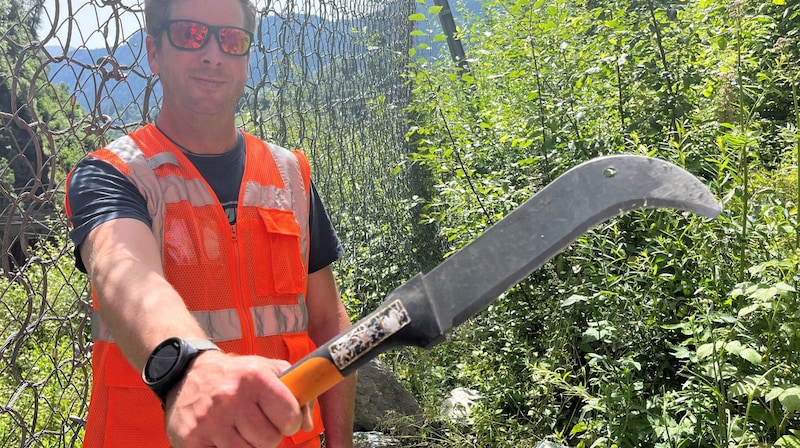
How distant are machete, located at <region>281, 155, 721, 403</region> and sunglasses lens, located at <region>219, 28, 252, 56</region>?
955mm

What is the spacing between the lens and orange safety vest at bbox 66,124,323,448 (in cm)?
143

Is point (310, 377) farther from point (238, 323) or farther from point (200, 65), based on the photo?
point (200, 65)

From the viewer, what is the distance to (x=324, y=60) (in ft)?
13.3

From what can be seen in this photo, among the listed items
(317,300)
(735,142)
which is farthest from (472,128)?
(317,300)

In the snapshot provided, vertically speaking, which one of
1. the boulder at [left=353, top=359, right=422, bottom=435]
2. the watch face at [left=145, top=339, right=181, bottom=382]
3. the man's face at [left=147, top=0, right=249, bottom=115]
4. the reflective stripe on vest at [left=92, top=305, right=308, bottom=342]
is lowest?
the boulder at [left=353, top=359, right=422, bottom=435]

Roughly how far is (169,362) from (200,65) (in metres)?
0.93

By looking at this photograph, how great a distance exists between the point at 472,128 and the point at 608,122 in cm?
123

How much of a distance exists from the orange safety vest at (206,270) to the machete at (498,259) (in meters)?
0.60

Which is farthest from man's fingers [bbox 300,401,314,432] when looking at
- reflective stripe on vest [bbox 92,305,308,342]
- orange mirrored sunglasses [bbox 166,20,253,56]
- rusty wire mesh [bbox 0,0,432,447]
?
rusty wire mesh [bbox 0,0,432,447]

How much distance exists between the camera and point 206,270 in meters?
1.48

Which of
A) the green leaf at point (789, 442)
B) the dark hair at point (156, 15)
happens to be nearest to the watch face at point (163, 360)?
the dark hair at point (156, 15)

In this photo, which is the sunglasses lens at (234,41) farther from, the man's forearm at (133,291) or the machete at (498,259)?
the machete at (498,259)

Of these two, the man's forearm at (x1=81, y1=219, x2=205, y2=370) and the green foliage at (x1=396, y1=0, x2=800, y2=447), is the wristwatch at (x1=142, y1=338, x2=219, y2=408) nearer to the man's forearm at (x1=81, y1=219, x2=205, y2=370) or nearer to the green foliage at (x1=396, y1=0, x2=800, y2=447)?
the man's forearm at (x1=81, y1=219, x2=205, y2=370)

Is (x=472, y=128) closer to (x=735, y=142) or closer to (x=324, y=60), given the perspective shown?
(x=324, y=60)
